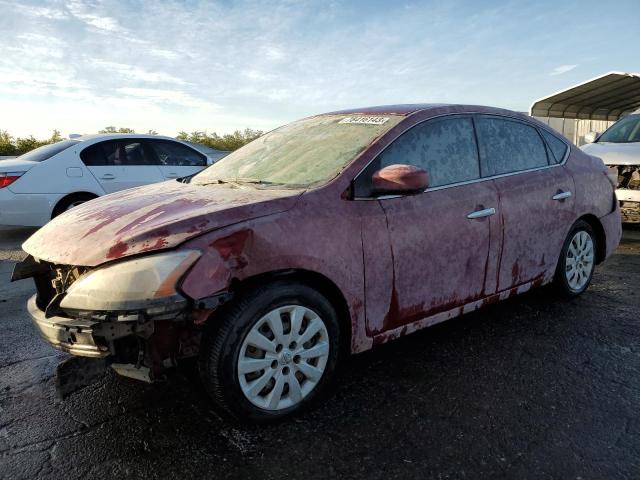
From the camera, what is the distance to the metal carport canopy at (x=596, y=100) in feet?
49.3

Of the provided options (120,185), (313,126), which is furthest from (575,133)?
(313,126)

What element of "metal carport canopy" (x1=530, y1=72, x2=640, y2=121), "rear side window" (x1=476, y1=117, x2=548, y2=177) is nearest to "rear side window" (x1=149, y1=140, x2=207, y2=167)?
"rear side window" (x1=476, y1=117, x2=548, y2=177)

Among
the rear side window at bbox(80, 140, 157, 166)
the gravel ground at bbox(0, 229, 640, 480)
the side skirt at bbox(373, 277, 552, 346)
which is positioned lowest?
the gravel ground at bbox(0, 229, 640, 480)

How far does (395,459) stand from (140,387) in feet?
4.80

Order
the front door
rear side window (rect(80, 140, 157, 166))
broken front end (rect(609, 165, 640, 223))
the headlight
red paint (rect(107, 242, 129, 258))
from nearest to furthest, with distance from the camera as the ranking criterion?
the headlight, red paint (rect(107, 242, 129, 258)), the front door, broken front end (rect(609, 165, 640, 223)), rear side window (rect(80, 140, 157, 166))

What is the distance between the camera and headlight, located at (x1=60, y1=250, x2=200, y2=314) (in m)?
2.07

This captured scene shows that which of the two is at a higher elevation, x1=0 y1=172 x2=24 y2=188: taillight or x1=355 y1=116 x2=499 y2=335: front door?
x1=0 y1=172 x2=24 y2=188: taillight

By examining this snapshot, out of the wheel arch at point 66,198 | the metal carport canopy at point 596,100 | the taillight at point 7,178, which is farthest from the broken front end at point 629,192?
the metal carport canopy at point 596,100

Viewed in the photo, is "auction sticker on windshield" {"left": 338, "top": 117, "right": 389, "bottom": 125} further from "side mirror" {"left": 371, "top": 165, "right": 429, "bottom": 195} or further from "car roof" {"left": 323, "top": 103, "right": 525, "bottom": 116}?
"side mirror" {"left": 371, "top": 165, "right": 429, "bottom": 195}

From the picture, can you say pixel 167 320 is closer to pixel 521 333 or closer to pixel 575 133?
pixel 521 333

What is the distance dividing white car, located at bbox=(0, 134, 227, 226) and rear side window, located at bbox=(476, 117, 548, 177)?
554cm

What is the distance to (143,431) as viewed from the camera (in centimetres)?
237

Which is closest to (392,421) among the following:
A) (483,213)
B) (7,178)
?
(483,213)

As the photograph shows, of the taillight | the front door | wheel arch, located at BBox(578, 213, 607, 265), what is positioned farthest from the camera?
the taillight
